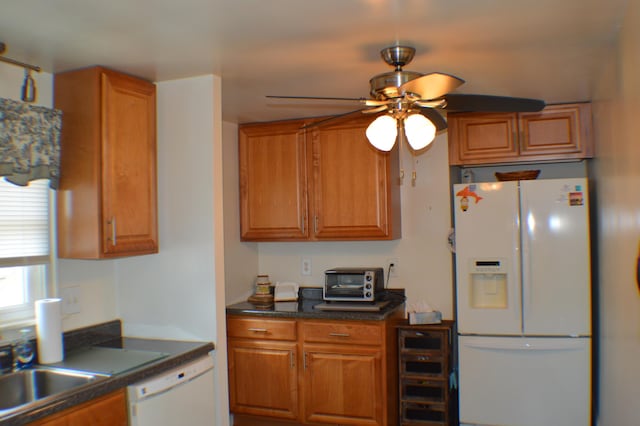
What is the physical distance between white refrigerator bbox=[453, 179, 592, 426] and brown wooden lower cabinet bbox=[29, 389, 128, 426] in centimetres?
223

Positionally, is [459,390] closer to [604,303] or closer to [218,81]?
[604,303]

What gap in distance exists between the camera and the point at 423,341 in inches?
145

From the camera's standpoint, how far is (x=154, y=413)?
7.90ft

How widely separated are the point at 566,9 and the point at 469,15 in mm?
358

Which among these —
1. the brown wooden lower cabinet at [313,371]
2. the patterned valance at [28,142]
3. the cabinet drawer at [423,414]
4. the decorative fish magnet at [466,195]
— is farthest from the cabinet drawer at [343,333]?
the patterned valance at [28,142]

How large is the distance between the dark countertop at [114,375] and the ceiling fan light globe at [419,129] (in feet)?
4.98

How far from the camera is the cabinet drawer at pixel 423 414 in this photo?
11.6ft

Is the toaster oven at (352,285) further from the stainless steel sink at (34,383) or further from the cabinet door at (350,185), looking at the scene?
the stainless steel sink at (34,383)

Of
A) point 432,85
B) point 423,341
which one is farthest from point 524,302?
point 432,85

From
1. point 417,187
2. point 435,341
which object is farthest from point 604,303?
point 417,187

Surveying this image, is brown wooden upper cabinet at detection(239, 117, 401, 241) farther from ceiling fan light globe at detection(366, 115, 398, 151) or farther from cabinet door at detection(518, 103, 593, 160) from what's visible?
ceiling fan light globe at detection(366, 115, 398, 151)

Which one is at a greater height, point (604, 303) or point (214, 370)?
point (604, 303)

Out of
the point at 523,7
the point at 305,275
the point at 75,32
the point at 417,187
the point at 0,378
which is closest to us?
the point at 523,7

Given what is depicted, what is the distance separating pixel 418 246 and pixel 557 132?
1256 mm
